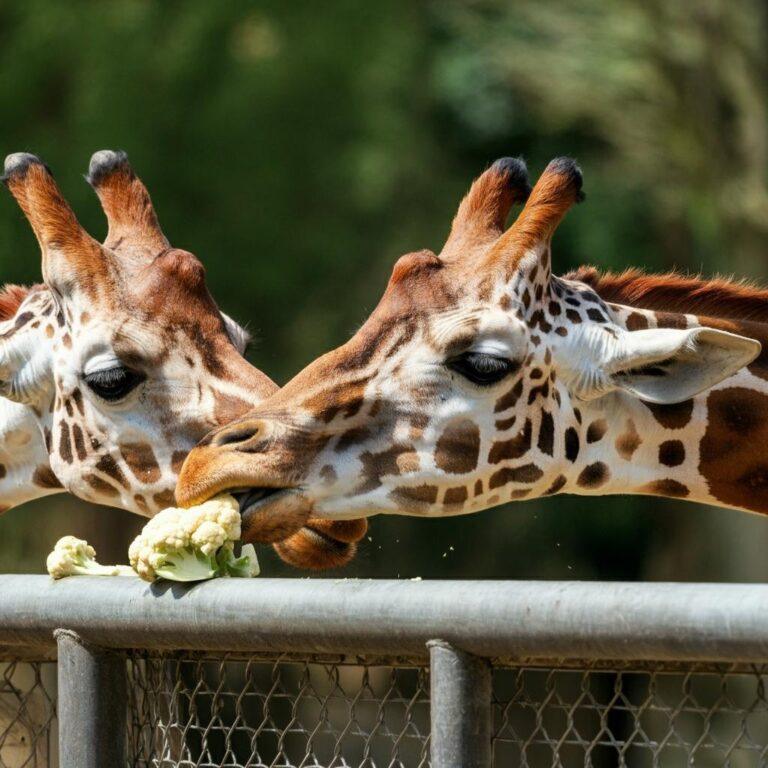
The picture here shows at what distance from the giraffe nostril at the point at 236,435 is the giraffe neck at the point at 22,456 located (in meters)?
1.33

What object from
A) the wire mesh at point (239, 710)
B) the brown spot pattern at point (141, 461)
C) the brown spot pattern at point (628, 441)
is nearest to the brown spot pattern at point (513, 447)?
the brown spot pattern at point (628, 441)

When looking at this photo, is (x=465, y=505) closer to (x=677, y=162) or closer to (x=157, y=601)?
(x=157, y=601)

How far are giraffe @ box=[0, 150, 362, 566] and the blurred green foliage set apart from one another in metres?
7.17

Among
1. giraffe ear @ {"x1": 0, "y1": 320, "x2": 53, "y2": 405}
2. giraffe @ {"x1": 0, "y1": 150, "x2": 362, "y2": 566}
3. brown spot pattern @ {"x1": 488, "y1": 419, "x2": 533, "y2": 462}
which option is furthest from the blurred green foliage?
brown spot pattern @ {"x1": 488, "y1": 419, "x2": 533, "y2": 462}

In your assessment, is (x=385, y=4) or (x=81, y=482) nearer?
(x=81, y=482)

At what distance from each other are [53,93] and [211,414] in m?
9.89

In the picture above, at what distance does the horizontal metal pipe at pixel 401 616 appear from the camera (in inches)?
97.2

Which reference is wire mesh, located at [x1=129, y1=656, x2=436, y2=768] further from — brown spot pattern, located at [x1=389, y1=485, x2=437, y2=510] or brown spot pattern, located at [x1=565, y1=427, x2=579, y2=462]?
brown spot pattern, located at [x1=565, y1=427, x2=579, y2=462]

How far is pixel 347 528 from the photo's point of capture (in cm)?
507

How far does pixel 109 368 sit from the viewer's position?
541cm

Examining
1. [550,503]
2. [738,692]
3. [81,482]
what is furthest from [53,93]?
[81,482]

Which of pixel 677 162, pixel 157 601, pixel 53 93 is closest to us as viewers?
pixel 157 601

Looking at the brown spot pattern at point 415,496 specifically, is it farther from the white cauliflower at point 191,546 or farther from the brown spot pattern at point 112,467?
the brown spot pattern at point 112,467

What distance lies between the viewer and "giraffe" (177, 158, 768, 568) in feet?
15.4
